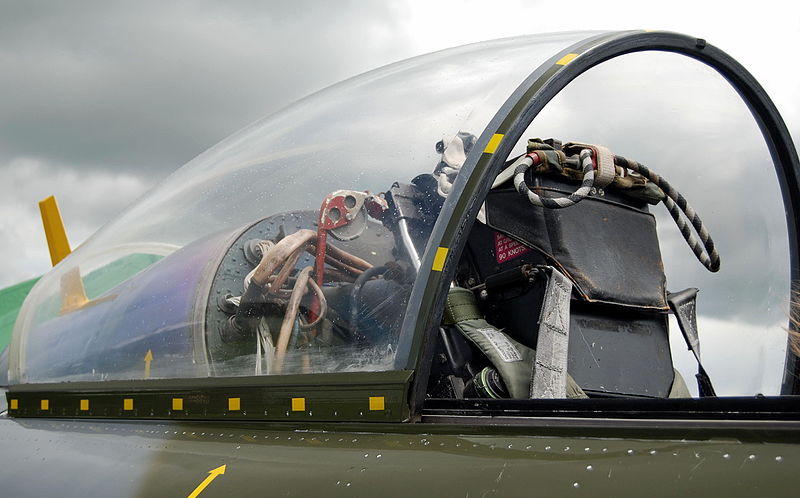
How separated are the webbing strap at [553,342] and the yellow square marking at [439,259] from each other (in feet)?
1.42

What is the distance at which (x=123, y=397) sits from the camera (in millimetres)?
2012

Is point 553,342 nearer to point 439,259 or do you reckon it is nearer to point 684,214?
point 439,259

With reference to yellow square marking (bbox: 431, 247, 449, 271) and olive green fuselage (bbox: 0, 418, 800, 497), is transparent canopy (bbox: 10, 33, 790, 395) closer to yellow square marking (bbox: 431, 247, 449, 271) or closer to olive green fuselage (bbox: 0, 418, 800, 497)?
yellow square marking (bbox: 431, 247, 449, 271)

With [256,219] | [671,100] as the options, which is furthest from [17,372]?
[671,100]

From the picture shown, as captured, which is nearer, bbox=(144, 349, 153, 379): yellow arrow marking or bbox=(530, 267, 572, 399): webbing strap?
bbox=(530, 267, 572, 399): webbing strap

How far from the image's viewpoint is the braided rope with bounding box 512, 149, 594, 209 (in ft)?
6.05

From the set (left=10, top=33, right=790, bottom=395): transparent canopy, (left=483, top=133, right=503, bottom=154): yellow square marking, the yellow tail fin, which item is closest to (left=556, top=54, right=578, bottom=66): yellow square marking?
A: (left=10, top=33, right=790, bottom=395): transparent canopy

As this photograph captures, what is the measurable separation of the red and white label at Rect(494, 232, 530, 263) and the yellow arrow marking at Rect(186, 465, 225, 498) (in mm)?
976

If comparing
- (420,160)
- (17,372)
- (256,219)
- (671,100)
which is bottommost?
(17,372)

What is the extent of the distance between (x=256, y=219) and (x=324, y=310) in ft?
1.28

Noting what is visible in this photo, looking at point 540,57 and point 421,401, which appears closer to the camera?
point 421,401

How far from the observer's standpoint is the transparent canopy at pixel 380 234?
173 centimetres

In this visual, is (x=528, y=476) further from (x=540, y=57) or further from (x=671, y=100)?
(x=671, y=100)

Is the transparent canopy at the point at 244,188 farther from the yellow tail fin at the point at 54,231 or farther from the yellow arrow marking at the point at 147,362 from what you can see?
the yellow tail fin at the point at 54,231
